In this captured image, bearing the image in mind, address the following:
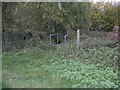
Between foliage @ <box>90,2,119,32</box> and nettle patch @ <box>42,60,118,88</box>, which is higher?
foliage @ <box>90,2,119,32</box>

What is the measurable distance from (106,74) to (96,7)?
19.6 feet

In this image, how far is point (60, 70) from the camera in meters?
4.07

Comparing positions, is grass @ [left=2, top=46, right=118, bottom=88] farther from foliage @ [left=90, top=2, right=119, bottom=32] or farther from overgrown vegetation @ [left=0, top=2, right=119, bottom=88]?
foliage @ [left=90, top=2, right=119, bottom=32]

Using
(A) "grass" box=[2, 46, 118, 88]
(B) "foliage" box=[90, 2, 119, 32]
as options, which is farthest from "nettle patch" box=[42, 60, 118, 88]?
(B) "foliage" box=[90, 2, 119, 32]

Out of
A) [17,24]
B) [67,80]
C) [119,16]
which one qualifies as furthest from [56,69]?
[119,16]

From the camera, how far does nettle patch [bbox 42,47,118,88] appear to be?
10.9ft

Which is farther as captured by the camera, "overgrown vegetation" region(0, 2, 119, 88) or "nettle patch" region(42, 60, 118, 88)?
"overgrown vegetation" region(0, 2, 119, 88)

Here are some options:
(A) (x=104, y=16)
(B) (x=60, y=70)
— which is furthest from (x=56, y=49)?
(A) (x=104, y=16)

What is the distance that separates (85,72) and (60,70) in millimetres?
497

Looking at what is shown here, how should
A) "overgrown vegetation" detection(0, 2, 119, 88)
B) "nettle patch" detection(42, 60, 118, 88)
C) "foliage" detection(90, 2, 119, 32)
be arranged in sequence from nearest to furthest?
"nettle patch" detection(42, 60, 118, 88)
"overgrown vegetation" detection(0, 2, 119, 88)
"foliage" detection(90, 2, 119, 32)

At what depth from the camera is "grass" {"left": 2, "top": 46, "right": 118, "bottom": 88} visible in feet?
11.0

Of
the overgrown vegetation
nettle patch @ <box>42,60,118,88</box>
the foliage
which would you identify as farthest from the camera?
the foliage

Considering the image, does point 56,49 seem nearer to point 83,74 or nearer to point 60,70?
point 60,70

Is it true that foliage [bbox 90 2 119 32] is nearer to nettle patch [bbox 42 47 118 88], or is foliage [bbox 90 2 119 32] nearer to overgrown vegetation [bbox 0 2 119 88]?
overgrown vegetation [bbox 0 2 119 88]
